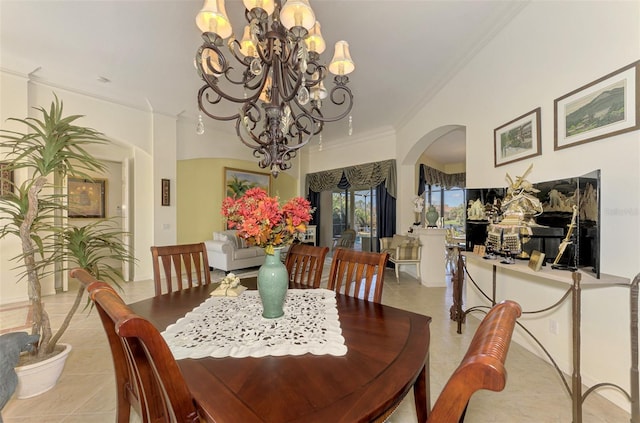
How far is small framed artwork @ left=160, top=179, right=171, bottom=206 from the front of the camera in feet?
15.4

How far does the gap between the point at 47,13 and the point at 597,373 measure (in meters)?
5.30

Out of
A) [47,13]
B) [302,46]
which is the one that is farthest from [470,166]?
[47,13]

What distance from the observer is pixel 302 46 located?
1.58 m

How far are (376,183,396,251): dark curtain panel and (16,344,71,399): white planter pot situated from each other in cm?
502

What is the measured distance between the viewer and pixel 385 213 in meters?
5.66

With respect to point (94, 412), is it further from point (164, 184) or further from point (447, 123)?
point (447, 123)

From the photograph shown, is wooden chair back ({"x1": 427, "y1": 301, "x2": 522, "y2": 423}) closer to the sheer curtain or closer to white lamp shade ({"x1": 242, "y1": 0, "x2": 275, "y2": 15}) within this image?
white lamp shade ({"x1": 242, "y1": 0, "x2": 275, "y2": 15})

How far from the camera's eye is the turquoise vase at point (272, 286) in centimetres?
123

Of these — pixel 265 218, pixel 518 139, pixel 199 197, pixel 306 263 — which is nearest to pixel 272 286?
pixel 265 218

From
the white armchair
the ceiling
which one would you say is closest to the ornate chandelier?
the ceiling

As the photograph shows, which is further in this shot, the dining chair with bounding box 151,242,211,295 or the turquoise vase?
the dining chair with bounding box 151,242,211,295

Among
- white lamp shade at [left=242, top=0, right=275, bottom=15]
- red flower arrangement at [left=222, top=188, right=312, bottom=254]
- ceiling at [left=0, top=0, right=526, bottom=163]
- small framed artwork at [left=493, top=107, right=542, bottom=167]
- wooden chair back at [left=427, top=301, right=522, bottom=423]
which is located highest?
ceiling at [left=0, top=0, right=526, bottom=163]

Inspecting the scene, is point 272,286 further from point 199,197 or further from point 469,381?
point 199,197

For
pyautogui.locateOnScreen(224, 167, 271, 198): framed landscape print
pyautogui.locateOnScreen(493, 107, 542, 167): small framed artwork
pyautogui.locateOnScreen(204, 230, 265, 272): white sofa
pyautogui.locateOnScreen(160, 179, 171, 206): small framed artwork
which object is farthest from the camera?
pyautogui.locateOnScreen(224, 167, 271, 198): framed landscape print
